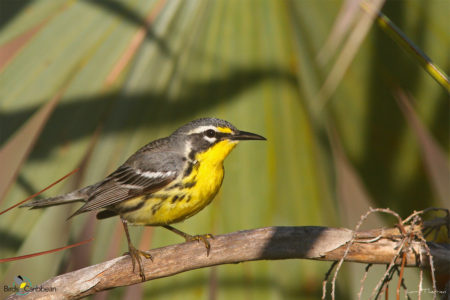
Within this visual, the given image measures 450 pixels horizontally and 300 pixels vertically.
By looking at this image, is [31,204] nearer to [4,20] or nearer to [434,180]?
[4,20]

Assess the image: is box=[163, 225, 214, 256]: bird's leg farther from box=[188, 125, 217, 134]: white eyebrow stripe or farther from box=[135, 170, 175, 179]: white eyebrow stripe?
box=[188, 125, 217, 134]: white eyebrow stripe

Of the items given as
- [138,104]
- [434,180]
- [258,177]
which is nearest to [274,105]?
[258,177]

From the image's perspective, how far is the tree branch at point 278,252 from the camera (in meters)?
1.75

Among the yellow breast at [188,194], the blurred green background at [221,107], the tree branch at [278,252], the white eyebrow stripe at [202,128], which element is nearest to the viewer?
the tree branch at [278,252]

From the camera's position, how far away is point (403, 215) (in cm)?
252

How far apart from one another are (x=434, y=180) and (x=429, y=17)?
31.5 inches

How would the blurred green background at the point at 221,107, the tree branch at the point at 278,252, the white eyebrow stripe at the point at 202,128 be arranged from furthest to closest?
1. the white eyebrow stripe at the point at 202,128
2. the blurred green background at the point at 221,107
3. the tree branch at the point at 278,252

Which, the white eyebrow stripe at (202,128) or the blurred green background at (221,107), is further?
the white eyebrow stripe at (202,128)

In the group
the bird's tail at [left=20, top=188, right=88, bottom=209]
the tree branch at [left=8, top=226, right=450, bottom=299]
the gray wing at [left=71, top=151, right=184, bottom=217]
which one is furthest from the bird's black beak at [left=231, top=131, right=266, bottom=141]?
the bird's tail at [left=20, top=188, right=88, bottom=209]

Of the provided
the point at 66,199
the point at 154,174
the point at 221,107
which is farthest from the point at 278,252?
the point at 66,199

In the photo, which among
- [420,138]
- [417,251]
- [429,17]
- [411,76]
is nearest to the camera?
[417,251]

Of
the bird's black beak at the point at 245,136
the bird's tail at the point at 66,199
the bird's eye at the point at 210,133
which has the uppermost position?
the bird's black beak at the point at 245,136

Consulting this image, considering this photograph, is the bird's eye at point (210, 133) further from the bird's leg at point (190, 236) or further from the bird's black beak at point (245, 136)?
the bird's leg at point (190, 236)

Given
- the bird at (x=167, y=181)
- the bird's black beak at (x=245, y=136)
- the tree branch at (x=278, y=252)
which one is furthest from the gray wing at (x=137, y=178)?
the tree branch at (x=278, y=252)
